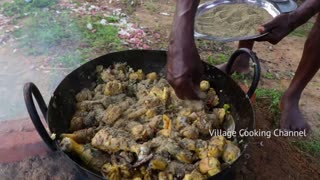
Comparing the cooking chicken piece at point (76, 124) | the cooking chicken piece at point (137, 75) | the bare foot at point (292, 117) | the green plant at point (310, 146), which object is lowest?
the green plant at point (310, 146)

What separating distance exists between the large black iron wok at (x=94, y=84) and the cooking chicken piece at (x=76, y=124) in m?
0.04

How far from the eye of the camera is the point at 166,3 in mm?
5215

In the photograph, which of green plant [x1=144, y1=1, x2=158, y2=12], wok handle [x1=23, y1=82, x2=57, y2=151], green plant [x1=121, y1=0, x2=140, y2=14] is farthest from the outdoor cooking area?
green plant [x1=144, y1=1, x2=158, y2=12]

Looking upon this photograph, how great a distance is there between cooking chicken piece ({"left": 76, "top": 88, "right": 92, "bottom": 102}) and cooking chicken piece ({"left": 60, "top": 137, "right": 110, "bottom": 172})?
0.45 m

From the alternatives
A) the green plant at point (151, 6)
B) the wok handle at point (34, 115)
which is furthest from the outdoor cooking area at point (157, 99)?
the green plant at point (151, 6)

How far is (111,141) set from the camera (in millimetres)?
1891

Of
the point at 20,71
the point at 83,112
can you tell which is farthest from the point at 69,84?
the point at 20,71

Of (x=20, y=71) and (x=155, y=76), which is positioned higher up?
(x=155, y=76)

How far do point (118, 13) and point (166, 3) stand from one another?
86cm

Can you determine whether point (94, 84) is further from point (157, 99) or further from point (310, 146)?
point (310, 146)

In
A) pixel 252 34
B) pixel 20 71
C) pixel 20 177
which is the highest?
pixel 252 34

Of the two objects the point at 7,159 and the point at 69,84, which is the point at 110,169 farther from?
the point at 7,159

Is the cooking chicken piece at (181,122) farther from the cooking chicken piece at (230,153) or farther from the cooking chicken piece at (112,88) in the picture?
the cooking chicken piece at (112,88)

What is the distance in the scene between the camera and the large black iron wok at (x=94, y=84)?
193 cm
